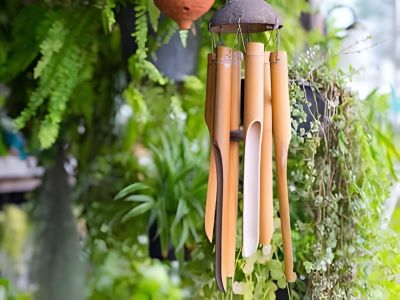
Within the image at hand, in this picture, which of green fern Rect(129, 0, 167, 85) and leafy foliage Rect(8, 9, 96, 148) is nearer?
green fern Rect(129, 0, 167, 85)

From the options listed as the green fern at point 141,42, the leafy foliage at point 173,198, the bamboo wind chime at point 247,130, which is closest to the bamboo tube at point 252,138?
the bamboo wind chime at point 247,130

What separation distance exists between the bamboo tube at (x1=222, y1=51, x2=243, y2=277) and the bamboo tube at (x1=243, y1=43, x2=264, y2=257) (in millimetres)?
25

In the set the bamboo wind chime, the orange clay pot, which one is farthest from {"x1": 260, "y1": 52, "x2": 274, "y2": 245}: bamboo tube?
the orange clay pot

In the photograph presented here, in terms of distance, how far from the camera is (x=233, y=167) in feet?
2.85

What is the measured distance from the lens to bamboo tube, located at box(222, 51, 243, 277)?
85 centimetres

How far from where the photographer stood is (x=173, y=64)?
4.35 feet

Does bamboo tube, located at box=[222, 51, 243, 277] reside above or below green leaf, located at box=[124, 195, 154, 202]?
above

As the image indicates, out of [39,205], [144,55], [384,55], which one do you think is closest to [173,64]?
[144,55]

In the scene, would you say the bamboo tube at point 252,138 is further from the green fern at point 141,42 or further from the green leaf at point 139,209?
the green leaf at point 139,209

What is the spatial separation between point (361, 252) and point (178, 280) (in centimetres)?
64

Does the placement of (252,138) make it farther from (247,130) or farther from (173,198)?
(173,198)

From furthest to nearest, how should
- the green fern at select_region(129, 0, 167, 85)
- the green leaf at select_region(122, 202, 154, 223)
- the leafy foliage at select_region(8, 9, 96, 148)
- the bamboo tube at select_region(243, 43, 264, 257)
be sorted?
the green leaf at select_region(122, 202, 154, 223), the leafy foliage at select_region(8, 9, 96, 148), the green fern at select_region(129, 0, 167, 85), the bamboo tube at select_region(243, 43, 264, 257)

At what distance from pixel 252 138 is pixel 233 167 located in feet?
0.22

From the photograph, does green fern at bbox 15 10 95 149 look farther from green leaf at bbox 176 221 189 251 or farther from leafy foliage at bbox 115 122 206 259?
green leaf at bbox 176 221 189 251
